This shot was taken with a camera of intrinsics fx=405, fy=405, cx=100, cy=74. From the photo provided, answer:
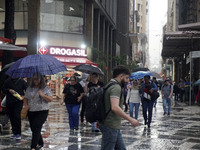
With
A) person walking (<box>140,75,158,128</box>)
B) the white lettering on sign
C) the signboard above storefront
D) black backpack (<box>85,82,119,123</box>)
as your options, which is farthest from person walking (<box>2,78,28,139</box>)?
the white lettering on sign

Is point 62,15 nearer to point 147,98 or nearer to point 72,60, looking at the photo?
point 72,60

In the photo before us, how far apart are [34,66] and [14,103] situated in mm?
2013

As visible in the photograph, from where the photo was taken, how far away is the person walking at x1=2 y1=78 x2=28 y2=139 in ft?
32.0

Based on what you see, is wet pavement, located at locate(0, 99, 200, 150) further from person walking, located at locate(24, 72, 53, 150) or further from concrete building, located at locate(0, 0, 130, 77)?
concrete building, located at locate(0, 0, 130, 77)

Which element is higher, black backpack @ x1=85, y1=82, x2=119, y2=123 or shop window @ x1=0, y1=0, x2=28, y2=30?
shop window @ x1=0, y1=0, x2=28, y2=30

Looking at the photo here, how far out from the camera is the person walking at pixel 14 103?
974cm

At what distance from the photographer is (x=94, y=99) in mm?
5359

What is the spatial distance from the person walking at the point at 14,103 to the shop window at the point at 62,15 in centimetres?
2176

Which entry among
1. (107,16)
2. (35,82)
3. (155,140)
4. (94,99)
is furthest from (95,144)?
(107,16)

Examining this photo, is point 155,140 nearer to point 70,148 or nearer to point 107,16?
point 70,148

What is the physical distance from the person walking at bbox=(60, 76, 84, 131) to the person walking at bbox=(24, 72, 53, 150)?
3.90m

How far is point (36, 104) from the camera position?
7520 mm

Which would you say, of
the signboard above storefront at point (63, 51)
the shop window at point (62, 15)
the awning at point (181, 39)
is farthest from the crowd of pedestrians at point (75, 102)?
the shop window at point (62, 15)

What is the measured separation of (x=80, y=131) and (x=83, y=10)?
22754 mm
